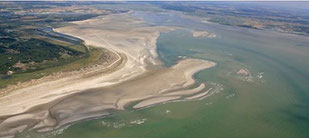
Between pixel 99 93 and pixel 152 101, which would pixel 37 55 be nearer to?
pixel 99 93

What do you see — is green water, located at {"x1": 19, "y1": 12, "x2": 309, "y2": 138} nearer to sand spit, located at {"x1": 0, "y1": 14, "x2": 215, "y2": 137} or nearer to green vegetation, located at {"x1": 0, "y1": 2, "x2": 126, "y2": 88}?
sand spit, located at {"x1": 0, "y1": 14, "x2": 215, "y2": 137}

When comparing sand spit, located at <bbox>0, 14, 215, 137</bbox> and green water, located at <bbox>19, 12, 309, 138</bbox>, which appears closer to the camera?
green water, located at <bbox>19, 12, 309, 138</bbox>

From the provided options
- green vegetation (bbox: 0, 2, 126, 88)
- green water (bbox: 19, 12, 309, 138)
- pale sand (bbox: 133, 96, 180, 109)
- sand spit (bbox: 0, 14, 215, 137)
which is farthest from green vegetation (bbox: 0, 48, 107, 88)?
pale sand (bbox: 133, 96, 180, 109)

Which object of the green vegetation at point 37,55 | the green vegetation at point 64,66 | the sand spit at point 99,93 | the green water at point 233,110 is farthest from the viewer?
the green vegetation at point 37,55

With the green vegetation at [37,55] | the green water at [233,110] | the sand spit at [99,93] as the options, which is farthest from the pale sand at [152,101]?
the green vegetation at [37,55]

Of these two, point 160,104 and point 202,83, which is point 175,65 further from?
point 160,104

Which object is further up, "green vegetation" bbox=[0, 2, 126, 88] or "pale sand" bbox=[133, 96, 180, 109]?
"green vegetation" bbox=[0, 2, 126, 88]

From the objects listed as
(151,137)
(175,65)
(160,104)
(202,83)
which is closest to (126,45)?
(175,65)

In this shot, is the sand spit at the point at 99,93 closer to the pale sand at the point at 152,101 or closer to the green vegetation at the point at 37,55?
the pale sand at the point at 152,101
